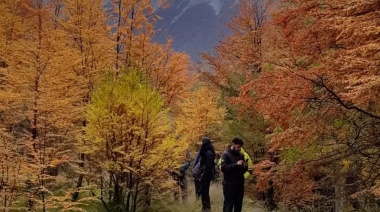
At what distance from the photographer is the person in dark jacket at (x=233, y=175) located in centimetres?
735

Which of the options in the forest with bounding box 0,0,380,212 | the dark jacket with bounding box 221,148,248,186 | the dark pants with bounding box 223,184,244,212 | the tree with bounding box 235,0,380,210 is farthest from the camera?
the dark pants with bounding box 223,184,244,212

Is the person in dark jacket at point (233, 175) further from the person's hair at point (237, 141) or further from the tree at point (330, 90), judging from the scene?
the tree at point (330, 90)

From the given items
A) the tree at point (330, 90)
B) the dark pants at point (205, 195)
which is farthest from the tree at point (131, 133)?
the tree at point (330, 90)

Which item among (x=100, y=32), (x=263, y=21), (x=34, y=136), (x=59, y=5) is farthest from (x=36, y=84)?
(x=263, y=21)

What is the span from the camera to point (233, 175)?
7.39 meters

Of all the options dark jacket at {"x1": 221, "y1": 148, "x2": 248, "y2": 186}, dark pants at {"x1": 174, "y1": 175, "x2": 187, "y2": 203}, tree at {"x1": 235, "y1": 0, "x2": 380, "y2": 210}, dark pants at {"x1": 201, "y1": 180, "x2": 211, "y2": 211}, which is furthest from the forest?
dark pants at {"x1": 201, "y1": 180, "x2": 211, "y2": 211}

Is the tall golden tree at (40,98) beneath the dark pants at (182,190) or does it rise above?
above

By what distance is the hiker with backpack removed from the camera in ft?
29.6

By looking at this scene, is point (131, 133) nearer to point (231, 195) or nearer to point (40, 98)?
point (40, 98)

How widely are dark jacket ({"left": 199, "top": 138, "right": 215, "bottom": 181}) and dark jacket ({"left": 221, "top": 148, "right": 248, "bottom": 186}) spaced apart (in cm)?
151

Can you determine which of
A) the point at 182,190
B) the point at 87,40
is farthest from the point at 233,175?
the point at 87,40

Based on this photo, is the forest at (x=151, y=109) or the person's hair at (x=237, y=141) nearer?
the forest at (x=151, y=109)

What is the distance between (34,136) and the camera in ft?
31.1

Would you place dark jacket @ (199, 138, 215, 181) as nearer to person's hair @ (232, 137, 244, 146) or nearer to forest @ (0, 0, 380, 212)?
forest @ (0, 0, 380, 212)
